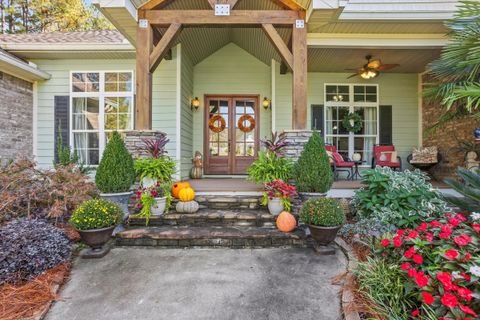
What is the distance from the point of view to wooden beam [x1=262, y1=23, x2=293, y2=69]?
3934 millimetres

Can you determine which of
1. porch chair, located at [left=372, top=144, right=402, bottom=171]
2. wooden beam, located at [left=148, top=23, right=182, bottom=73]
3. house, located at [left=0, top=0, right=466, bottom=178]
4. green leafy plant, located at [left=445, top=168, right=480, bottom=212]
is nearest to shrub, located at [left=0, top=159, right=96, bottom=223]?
house, located at [left=0, top=0, right=466, bottom=178]

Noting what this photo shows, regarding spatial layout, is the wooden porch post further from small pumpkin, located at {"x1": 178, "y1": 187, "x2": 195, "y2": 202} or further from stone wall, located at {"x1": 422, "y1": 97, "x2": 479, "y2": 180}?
stone wall, located at {"x1": 422, "y1": 97, "x2": 479, "y2": 180}

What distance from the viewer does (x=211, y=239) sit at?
118 inches

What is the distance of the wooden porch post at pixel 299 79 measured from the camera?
3.90m

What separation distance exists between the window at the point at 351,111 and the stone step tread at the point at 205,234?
3975mm

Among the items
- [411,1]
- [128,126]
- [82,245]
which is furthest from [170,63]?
[411,1]

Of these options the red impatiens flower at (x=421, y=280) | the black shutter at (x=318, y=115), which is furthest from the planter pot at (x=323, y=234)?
the black shutter at (x=318, y=115)

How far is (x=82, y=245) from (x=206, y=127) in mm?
4246

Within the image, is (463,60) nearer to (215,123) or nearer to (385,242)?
(385,242)

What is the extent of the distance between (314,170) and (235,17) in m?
2.78

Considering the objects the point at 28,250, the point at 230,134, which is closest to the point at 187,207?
the point at 28,250

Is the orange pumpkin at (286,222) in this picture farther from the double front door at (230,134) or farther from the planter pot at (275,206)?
the double front door at (230,134)

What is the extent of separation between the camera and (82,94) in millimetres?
5637

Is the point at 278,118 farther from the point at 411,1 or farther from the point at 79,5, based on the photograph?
the point at 79,5
